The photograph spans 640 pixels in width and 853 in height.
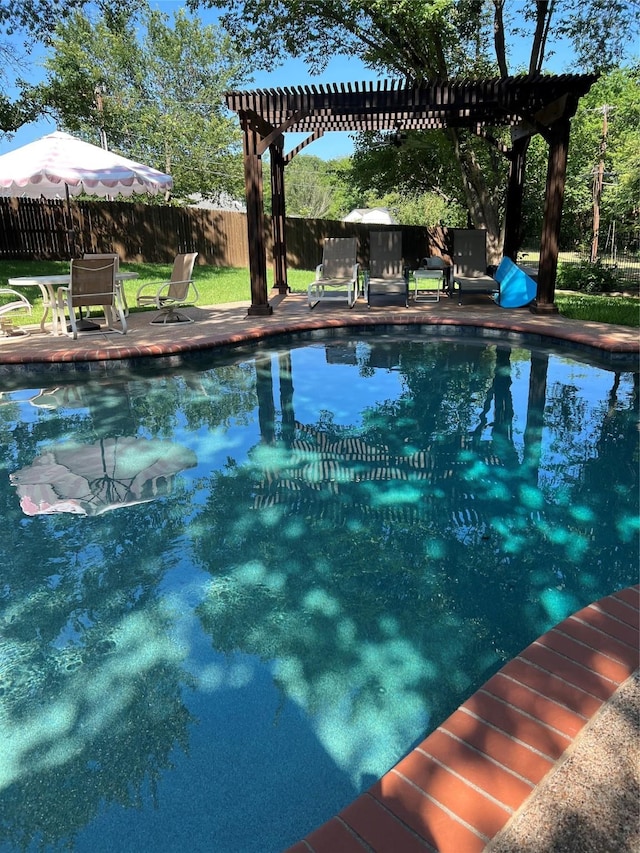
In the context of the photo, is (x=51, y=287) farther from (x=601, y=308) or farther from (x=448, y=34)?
(x=448, y=34)

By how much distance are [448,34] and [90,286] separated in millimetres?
10837

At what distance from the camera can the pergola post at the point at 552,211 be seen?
29.4ft

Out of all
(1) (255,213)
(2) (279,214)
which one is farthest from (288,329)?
(2) (279,214)

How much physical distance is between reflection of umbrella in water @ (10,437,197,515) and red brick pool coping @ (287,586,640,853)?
8.87ft

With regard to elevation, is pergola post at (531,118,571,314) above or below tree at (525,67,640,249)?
below

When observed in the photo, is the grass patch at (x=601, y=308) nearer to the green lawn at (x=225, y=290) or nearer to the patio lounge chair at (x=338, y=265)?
the green lawn at (x=225, y=290)

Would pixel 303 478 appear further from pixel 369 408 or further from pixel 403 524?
pixel 369 408

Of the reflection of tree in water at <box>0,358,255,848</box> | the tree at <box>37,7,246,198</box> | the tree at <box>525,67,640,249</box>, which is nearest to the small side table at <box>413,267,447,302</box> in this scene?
the tree at <box>525,67,640,249</box>

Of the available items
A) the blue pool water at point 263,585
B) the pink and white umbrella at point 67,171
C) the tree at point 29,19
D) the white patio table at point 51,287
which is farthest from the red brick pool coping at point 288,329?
the tree at point 29,19

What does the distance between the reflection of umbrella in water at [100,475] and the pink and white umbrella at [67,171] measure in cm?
474

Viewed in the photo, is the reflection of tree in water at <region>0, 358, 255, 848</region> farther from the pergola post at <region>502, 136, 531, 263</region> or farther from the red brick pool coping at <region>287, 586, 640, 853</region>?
the pergola post at <region>502, 136, 531, 263</region>

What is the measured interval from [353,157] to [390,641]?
17.9 metres

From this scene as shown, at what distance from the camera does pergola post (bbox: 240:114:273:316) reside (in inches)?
362

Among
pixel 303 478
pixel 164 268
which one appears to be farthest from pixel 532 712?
pixel 164 268
